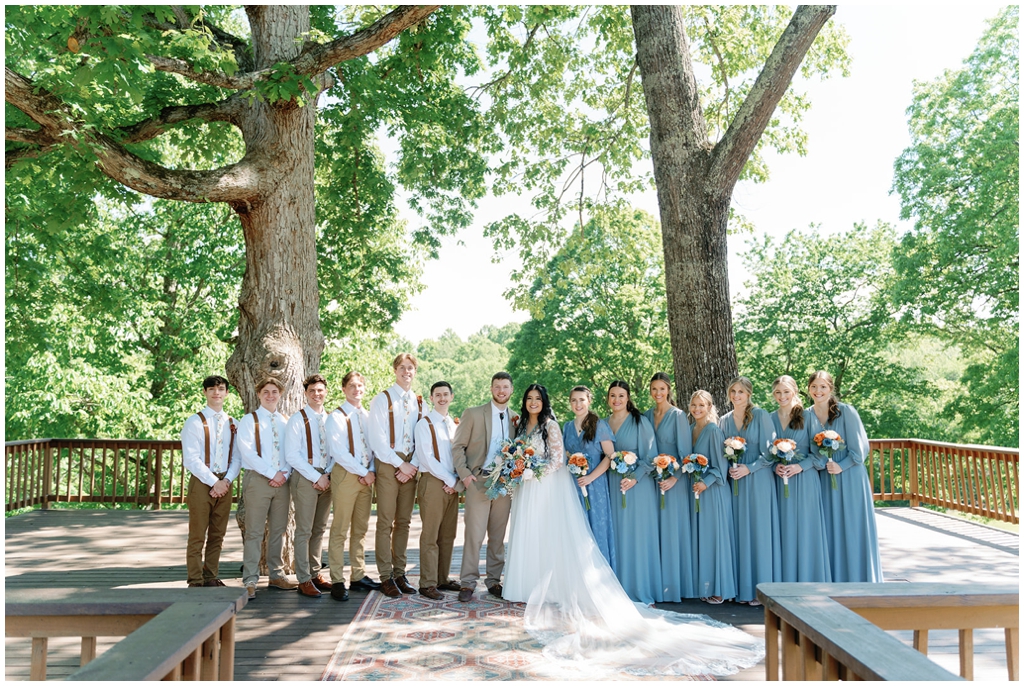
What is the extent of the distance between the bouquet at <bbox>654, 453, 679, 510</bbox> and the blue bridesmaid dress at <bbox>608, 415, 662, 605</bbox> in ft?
0.22

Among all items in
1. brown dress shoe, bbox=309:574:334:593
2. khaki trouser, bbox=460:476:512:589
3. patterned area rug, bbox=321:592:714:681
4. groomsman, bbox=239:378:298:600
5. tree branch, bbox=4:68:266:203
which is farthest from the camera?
tree branch, bbox=4:68:266:203

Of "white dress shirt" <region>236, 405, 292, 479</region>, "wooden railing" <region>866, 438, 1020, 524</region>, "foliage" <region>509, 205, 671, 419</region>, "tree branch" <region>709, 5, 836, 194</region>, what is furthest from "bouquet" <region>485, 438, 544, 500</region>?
Answer: "foliage" <region>509, 205, 671, 419</region>

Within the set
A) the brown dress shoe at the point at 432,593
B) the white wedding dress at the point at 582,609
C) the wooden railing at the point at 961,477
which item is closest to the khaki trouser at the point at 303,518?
the brown dress shoe at the point at 432,593

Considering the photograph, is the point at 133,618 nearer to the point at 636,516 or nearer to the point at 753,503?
the point at 636,516

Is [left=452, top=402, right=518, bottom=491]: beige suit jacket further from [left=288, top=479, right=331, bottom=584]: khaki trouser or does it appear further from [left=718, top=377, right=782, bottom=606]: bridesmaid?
[left=718, top=377, right=782, bottom=606]: bridesmaid

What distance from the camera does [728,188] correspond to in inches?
293

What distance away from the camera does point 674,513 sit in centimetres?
620

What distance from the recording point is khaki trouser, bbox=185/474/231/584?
634 cm

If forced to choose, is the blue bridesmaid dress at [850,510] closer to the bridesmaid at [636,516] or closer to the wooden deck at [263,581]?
the wooden deck at [263,581]

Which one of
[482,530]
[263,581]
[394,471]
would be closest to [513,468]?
[482,530]

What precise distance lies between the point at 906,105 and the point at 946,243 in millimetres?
4658

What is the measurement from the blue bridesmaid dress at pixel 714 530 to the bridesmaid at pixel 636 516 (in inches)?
14.5

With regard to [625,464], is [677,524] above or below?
below

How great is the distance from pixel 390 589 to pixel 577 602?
1726 mm
